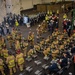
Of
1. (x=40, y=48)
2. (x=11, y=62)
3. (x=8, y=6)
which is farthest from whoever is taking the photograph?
(x=8, y=6)

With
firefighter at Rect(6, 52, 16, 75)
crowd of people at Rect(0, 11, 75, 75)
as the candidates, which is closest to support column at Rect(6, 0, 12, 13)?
crowd of people at Rect(0, 11, 75, 75)

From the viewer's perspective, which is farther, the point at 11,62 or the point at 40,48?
the point at 40,48

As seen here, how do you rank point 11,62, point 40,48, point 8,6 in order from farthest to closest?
point 8,6 → point 40,48 → point 11,62

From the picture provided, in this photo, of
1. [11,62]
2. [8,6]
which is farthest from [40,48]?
[8,6]

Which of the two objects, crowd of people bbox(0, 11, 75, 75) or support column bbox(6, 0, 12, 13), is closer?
crowd of people bbox(0, 11, 75, 75)

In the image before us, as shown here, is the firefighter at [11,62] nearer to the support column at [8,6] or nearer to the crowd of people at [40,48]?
the crowd of people at [40,48]

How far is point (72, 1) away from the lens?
44531 millimetres

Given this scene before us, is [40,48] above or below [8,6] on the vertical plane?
below

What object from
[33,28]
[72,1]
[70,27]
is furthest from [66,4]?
[70,27]

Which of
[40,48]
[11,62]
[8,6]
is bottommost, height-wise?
[40,48]

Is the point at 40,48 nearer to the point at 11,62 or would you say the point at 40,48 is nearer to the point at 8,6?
the point at 11,62

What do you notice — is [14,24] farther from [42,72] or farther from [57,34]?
[42,72]

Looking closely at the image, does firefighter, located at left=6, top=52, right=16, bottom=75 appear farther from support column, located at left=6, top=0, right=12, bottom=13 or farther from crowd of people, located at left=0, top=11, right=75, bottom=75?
support column, located at left=6, top=0, right=12, bottom=13

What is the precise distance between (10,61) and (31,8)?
96.3 ft
